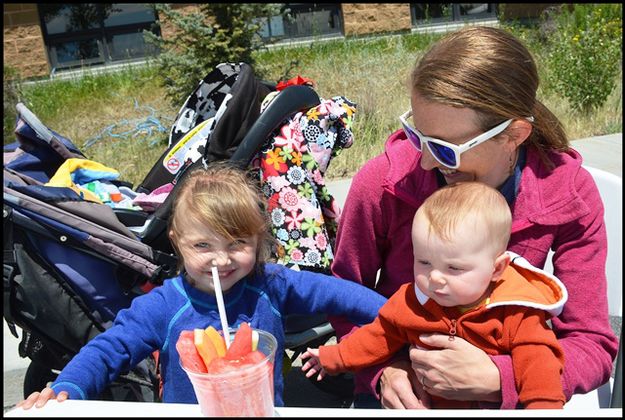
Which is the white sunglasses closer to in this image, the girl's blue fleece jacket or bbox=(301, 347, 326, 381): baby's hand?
the girl's blue fleece jacket


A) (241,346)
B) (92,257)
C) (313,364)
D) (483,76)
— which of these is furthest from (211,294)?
(483,76)

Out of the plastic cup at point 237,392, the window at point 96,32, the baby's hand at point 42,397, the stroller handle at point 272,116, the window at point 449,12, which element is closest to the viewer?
the plastic cup at point 237,392

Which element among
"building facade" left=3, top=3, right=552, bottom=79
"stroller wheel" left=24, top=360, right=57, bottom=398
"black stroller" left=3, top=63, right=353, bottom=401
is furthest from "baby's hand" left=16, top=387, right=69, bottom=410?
"building facade" left=3, top=3, right=552, bottom=79

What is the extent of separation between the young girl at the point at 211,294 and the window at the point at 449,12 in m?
11.5

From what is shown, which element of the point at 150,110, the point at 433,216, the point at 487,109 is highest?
the point at 487,109

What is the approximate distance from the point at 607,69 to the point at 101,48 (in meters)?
8.20

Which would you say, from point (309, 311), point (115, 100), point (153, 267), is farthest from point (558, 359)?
point (115, 100)

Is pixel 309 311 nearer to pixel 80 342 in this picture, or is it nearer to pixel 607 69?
pixel 80 342

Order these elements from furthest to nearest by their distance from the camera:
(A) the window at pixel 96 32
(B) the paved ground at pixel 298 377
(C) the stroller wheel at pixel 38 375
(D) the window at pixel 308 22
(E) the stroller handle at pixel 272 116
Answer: (A) the window at pixel 96 32 < (D) the window at pixel 308 22 < (B) the paved ground at pixel 298 377 < (C) the stroller wheel at pixel 38 375 < (E) the stroller handle at pixel 272 116

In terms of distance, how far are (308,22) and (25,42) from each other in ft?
A: 15.7

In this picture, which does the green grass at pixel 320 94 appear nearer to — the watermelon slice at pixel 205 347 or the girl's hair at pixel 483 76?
→ the girl's hair at pixel 483 76

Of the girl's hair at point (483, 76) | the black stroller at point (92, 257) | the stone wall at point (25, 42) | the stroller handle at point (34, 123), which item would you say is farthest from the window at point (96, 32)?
the girl's hair at point (483, 76)

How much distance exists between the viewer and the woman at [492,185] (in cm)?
157

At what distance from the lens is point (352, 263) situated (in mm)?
1883
